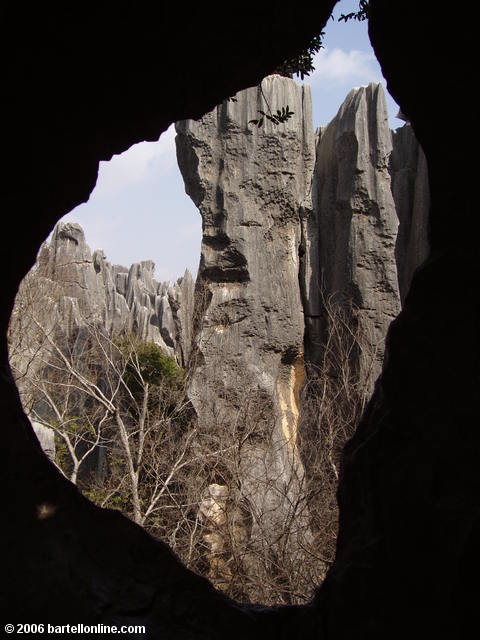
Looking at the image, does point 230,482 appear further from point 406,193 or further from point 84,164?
point 406,193

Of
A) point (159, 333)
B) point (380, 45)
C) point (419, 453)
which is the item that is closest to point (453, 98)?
point (380, 45)

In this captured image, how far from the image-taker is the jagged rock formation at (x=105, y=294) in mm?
17188

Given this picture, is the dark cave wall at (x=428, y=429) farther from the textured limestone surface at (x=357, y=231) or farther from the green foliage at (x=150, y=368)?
the green foliage at (x=150, y=368)

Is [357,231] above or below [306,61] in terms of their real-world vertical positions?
above

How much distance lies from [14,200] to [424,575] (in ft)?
6.44

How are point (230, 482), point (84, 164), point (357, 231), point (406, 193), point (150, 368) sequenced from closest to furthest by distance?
1. point (84, 164)
2. point (230, 482)
3. point (357, 231)
4. point (406, 193)
5. point (150, 368)

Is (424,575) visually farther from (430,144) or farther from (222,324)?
(222,324)

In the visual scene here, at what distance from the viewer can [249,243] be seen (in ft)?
45.6

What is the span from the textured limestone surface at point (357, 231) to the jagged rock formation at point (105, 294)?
4737 millimetres

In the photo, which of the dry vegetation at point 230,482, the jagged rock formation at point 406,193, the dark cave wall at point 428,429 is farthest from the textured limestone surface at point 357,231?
the dark cave wall at point 428,429

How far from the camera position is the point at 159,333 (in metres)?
34.2

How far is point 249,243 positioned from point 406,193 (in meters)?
3.95

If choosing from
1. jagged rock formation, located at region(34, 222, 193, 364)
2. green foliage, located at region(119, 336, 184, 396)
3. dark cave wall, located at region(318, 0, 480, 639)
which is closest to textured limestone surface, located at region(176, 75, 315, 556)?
jagged rock formation, located at region(34, 222, 193, 364)

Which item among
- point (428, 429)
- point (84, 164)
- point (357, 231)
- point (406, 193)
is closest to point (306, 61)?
point (84, 164)
